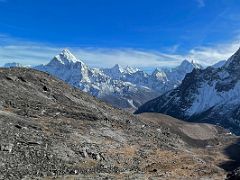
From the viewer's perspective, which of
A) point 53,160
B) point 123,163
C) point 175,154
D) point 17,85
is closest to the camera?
point 53,160

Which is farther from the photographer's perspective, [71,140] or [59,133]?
[59,133]

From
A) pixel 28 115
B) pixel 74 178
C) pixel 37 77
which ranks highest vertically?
pixel 37 77

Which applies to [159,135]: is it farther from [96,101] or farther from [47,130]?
[47,130]

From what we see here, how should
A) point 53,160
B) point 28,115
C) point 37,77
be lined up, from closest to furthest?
point 53,160 → point 28,115 → point 37,77

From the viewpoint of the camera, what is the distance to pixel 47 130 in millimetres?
61094

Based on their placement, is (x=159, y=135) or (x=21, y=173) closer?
(x=21, y=173)

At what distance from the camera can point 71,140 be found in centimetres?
6056

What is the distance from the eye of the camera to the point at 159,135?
85.7 m

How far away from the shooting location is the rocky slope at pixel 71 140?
2008 inches

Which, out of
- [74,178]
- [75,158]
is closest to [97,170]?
[75,158]

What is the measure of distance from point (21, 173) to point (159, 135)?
42.6 metres

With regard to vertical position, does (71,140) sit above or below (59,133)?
below

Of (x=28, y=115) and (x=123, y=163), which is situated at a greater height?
(x=28, y=115)

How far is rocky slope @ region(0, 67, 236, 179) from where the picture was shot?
51.0m
